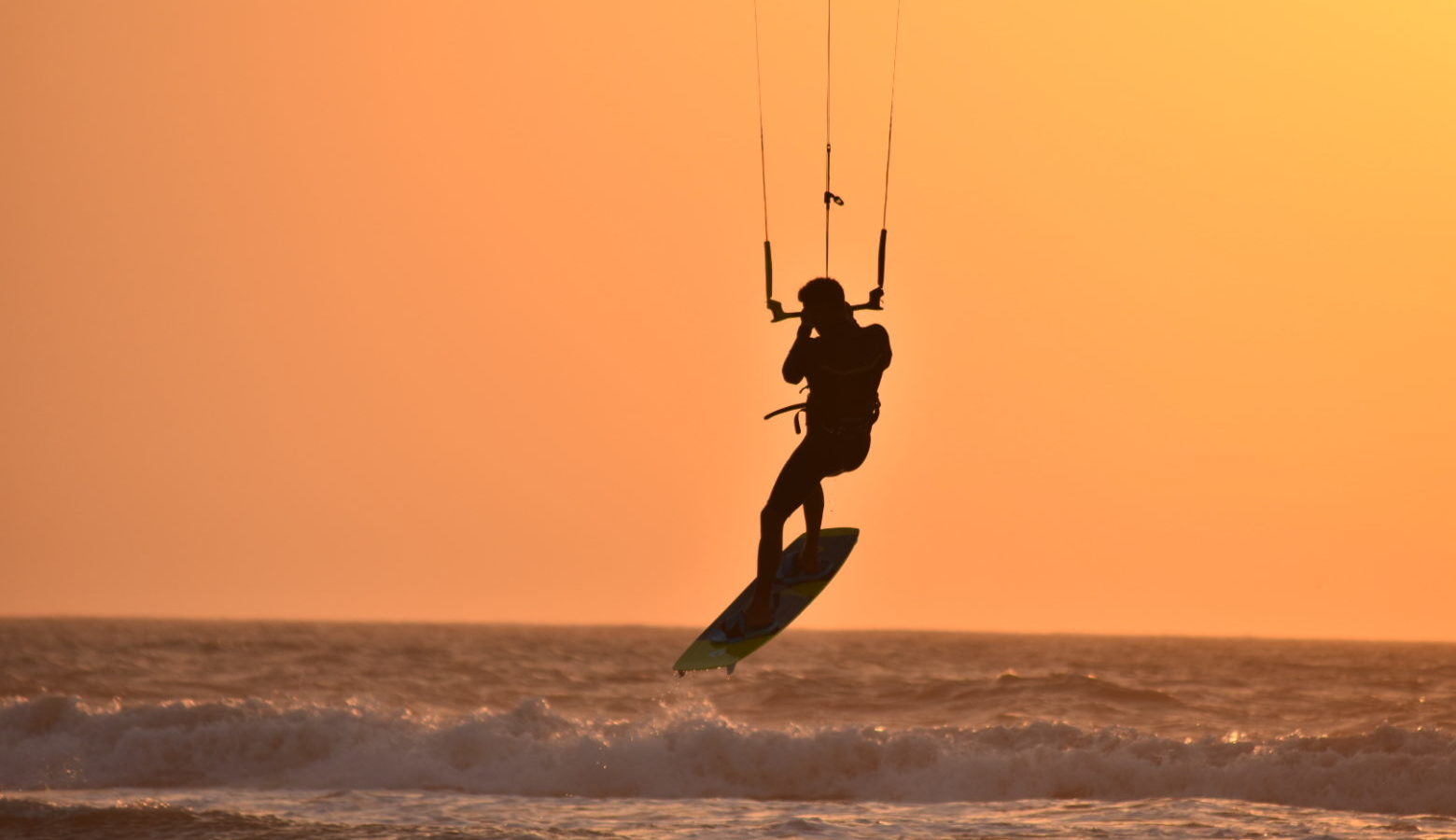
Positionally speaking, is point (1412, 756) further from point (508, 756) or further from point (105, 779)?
point (105, 779)

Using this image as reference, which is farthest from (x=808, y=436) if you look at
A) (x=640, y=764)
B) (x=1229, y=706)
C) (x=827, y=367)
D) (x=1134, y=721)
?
(x=1229, y=706)

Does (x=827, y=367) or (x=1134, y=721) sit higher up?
(x=827, y=367)

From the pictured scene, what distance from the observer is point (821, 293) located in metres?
14.3

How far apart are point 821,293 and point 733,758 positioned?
1170 cm

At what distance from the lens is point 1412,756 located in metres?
23.8

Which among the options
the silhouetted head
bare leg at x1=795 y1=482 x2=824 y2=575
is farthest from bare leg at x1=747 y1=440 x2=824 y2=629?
the silhouetted head

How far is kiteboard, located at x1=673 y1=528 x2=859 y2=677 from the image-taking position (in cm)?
1548

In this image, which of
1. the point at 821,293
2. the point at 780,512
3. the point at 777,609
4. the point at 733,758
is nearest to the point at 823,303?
the point at 821,293

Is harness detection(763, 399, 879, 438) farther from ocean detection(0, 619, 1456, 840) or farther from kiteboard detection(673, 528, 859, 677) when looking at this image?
ocean detection(0, 619, 1456, 840)

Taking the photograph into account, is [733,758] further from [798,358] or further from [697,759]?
[798,358]

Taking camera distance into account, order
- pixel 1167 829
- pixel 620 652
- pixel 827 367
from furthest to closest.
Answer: pixel 620 652
pixel 1167 829
pixel 827 367

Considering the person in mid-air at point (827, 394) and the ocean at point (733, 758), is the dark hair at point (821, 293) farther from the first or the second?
the ocean at point (733, 758)

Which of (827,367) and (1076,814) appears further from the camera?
(1076,814)

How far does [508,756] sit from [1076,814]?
7.34 meters
